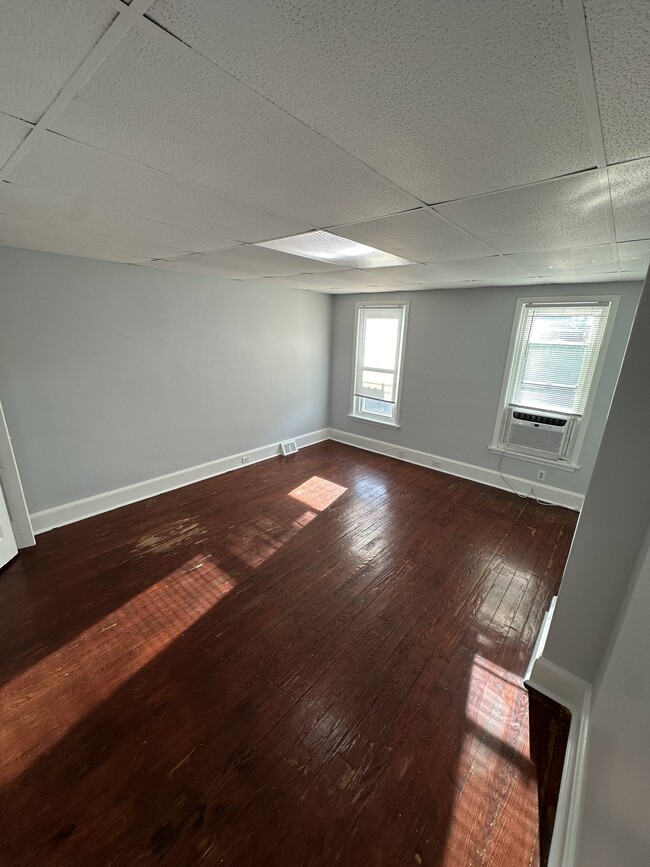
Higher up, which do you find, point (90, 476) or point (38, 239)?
point (38, 239)

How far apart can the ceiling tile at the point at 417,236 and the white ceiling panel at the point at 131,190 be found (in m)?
0.33

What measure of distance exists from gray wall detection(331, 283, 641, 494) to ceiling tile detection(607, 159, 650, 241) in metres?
1.95

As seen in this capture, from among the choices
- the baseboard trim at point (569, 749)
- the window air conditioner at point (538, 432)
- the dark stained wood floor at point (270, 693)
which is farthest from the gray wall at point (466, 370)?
the baseboard trim at point (569, 749)

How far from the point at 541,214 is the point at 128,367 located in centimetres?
334

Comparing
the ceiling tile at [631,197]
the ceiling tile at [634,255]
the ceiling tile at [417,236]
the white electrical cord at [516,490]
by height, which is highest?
the ceiling tile at [417,236]

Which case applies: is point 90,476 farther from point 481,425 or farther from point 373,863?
point 481,425

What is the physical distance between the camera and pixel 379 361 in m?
4.95

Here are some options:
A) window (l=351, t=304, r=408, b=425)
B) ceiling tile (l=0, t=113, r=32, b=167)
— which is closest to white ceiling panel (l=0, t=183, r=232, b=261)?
ceiling tile (l=0, t=113, r=32, b=167)

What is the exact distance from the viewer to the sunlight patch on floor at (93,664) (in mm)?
1536

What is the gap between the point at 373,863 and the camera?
1.20 m

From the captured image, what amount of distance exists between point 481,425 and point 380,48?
3.96m

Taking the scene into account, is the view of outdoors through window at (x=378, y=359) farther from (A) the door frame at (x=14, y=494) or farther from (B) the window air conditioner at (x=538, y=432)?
(A) the door frame at (x=14, y=494)

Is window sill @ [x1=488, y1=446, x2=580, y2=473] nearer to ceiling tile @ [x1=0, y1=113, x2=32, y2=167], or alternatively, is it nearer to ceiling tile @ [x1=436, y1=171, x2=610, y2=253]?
ceiling tile @ [x1=436, y1=171, x2=610, y2=253]

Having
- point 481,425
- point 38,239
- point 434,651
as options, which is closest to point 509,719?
point 434,651
